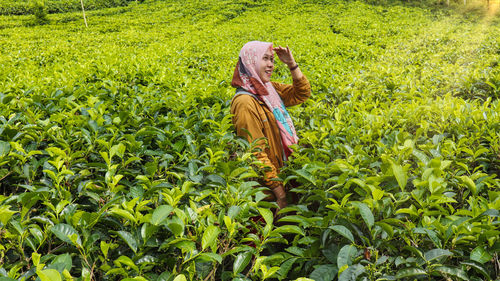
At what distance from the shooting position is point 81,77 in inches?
157

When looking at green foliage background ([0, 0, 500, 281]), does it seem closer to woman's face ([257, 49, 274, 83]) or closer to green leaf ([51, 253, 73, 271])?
green leaf ([51, 253, 73, 271])

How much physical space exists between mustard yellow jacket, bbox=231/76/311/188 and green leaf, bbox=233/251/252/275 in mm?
862

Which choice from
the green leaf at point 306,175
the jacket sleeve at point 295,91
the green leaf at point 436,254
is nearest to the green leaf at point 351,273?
the green leaf at point 436,254

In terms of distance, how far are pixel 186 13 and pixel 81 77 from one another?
78.6 feet

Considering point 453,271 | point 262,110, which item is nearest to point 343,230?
point 453,271

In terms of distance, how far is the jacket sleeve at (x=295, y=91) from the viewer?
2.81m

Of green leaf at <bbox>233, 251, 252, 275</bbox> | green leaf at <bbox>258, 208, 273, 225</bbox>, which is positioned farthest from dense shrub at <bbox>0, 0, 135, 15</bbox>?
green leaf at <bbox>233, 251, 252, 275</bbox>

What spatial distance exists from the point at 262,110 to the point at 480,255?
164 centimetres

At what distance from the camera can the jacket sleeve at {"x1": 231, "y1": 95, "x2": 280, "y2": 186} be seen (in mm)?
2182

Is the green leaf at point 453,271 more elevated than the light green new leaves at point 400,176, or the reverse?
the light green new leaves at point 400,176

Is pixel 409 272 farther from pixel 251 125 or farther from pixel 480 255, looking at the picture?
pixel 251 125

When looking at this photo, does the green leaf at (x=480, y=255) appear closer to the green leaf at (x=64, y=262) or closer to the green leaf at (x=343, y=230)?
the green leaf at (x=343, y=230)

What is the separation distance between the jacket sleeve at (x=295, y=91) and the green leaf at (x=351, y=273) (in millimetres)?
1879

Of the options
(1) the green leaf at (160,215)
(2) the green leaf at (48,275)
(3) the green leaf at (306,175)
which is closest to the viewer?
(2) the green leaf at (48,275)
